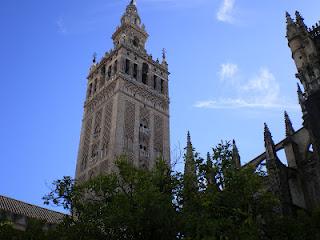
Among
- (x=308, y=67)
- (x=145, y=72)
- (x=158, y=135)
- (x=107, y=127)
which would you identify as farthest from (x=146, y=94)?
(x=308, y=67)

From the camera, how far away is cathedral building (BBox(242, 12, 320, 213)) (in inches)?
827

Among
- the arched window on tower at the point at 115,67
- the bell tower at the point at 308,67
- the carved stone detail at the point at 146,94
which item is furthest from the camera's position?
the arched window on tower at the point at 115,67

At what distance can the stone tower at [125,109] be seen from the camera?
3781cm

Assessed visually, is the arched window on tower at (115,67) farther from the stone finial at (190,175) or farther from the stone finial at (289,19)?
the stone finial at (190,175)

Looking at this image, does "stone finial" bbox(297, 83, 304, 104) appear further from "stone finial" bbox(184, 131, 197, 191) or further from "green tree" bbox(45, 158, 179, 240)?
"green tree" bbox(45, 158, 179, 240)

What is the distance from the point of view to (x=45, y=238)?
13.3 metres

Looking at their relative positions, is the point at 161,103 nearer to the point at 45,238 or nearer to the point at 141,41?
the point at 141,41

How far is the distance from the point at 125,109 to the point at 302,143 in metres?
19.3

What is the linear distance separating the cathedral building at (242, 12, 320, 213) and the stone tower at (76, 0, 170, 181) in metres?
11.7

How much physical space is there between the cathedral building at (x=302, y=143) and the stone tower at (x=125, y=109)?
11.7 metres

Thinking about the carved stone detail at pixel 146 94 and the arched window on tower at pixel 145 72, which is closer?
the carved stone detail at pixel 146 94

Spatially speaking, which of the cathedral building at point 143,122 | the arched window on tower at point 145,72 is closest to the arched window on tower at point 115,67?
the cathedral building at point 143,122

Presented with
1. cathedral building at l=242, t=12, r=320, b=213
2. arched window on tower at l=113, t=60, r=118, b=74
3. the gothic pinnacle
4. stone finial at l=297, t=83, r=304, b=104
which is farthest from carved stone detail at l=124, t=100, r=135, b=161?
the gothic pinnacle

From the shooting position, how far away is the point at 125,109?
39969mm
